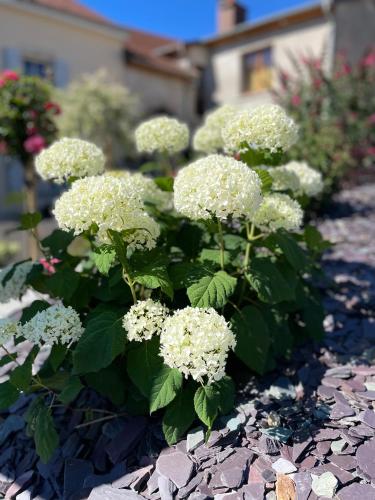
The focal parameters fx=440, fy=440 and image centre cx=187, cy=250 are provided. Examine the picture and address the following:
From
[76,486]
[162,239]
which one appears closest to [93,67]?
[162,239]

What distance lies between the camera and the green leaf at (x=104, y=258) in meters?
1.59

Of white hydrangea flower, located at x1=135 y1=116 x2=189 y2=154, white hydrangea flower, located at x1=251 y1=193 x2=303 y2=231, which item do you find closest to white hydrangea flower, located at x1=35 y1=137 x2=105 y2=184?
white hydrangea flower, located at x1=135 y1=116 x2=189 y2=154

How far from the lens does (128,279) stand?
5.55 feet

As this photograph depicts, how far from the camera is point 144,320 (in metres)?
1.63

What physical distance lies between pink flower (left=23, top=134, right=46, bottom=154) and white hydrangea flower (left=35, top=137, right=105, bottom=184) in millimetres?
3308

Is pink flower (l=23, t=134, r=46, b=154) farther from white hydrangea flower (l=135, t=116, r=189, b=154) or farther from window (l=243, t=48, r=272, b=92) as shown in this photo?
window (l=243, t=48, r=272, b=92)

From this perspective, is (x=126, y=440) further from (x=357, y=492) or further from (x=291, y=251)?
(x=291, y=251)

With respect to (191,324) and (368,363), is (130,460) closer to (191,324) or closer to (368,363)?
(191,324)

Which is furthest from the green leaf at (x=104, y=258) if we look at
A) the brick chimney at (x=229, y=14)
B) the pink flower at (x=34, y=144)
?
the brick chimney at (x=229, y=14)

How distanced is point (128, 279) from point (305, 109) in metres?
5.53

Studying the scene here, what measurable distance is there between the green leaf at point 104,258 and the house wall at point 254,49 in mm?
11524

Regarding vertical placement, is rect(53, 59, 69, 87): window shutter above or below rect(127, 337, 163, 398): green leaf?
above

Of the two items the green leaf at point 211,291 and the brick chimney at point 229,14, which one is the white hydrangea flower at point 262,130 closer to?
the green leaf at point 211,291

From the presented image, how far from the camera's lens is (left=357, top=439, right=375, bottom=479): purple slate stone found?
155 centimetres
